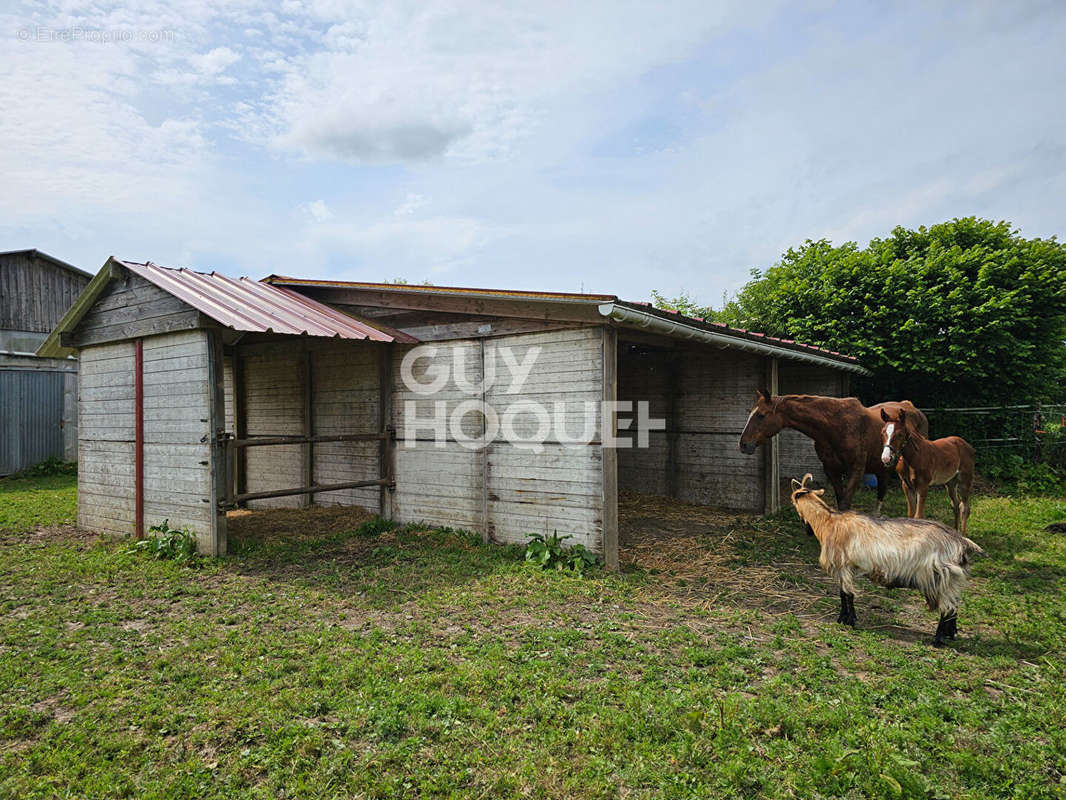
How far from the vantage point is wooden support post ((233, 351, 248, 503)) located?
10.5 meters

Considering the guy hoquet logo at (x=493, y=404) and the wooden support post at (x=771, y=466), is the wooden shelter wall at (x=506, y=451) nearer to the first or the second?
the guy hoquet logo at (x=493, y=404)

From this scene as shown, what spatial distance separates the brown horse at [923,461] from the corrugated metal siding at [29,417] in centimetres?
1833

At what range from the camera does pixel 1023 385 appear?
39.8ft

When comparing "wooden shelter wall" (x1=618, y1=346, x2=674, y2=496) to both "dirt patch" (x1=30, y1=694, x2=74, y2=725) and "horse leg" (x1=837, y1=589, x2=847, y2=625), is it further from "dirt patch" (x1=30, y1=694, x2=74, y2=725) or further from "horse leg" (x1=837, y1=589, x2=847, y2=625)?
"dirt patch" (x1=30, y1=694, x2=74, y2=725)

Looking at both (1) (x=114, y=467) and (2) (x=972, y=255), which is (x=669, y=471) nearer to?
(2) (x=972, y=255)

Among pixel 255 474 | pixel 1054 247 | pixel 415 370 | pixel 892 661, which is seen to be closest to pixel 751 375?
pixel 415 370

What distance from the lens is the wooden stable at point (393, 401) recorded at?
6605mm

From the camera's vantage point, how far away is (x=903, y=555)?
4.12m

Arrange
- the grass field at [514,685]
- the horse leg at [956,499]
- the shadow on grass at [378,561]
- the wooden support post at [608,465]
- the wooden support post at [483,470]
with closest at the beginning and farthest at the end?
the grass field at [514,685]
the shadow on grass at [378,561]
the wooden support post at [608,465]
the wooden support post at [483,470]
the horse leg at [956,499]

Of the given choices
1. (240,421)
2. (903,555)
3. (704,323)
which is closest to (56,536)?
(240,421)

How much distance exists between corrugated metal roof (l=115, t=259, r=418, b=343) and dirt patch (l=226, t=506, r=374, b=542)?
2.70 metres

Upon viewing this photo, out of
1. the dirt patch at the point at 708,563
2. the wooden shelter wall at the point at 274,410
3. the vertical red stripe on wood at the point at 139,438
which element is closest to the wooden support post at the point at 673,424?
the dirt patch at the point at 708,563

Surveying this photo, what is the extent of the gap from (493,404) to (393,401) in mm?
1814

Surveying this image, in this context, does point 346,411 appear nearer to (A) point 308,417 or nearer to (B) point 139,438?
(A) point 308,417
